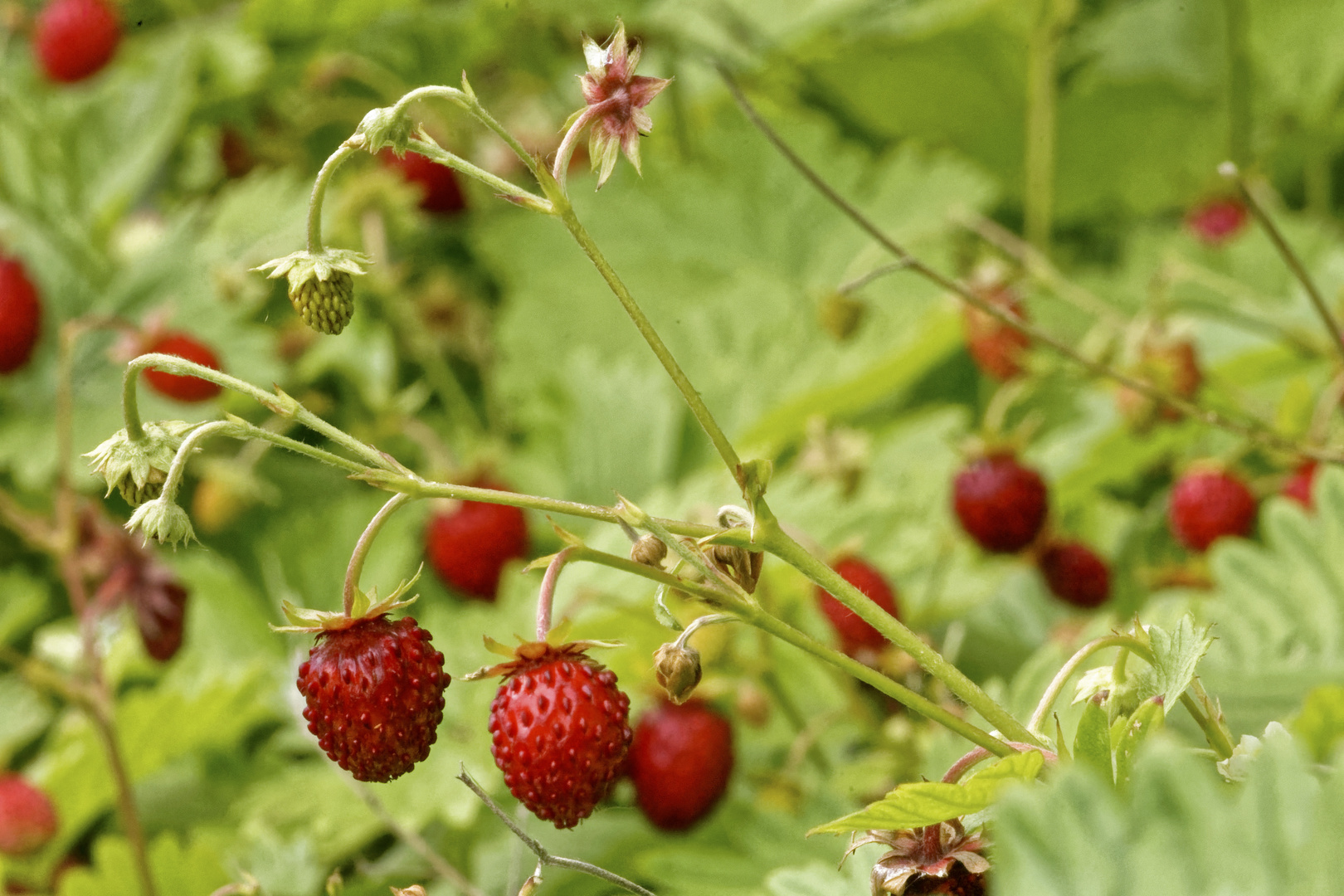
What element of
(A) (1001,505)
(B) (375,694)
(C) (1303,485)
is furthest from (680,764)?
(C) (1303,485)

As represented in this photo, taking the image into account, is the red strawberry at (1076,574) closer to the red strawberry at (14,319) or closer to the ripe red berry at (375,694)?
the ripe red berry at (375,694)

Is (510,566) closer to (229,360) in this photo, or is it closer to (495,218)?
(229,360)

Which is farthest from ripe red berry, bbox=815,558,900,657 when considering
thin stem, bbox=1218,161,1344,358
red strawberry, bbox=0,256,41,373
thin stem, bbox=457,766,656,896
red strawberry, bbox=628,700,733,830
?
red strawberry, bbox=0,256,41,373

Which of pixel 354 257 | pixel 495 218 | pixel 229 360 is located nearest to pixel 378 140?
pixel 354 257

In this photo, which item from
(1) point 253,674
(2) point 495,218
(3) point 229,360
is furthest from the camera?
(2) point 495,218

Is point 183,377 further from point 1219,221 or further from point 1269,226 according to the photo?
point 1219,221

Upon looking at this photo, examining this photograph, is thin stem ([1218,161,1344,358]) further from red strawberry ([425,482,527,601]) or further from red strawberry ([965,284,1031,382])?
red strawberry ([425,482,527,601])

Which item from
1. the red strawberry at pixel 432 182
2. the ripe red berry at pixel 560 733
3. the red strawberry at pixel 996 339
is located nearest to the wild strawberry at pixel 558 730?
the ripe red berry at pixel 560 733
